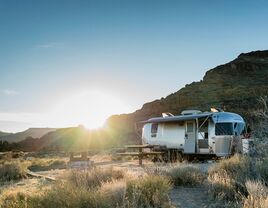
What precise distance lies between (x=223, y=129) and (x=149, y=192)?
1252cm

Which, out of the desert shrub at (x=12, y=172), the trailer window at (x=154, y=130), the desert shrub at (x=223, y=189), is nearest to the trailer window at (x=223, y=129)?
the trailer window at (x=154, y=130)

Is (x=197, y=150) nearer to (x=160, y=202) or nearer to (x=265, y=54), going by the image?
(x=160, y=202)

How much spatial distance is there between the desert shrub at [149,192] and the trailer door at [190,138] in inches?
480

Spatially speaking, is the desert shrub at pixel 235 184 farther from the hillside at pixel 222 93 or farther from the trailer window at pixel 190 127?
the hillside at pixel 222 93

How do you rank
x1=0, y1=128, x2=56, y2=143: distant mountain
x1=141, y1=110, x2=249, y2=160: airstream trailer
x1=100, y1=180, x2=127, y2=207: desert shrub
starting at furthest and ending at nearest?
x1=0, y1=128, x2=56, y2=143: distant mountain < x1=141, y1=110, x2=249, y2=160: airstream trailer < x1=100, y1=180, x2=127, y2=207: desert shrub

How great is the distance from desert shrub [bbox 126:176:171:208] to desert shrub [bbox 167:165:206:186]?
1.78m

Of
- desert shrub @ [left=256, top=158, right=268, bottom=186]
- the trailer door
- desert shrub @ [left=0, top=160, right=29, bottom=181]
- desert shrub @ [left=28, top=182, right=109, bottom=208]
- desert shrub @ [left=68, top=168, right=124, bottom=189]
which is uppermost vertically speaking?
the trailer door

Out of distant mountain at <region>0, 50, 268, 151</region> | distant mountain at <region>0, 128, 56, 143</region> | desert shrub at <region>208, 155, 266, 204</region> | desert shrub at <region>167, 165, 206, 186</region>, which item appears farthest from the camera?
distant mountain at <region>0, 128, 56, 143</region>

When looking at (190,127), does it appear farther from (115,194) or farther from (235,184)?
(115,194)

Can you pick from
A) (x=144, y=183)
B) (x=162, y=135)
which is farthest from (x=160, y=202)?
(x=162, y=135)

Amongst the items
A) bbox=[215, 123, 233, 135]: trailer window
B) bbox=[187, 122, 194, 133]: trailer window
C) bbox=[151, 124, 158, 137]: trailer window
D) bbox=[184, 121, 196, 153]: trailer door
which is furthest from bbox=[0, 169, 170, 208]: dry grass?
bbox=[151, 124, 158, 137]: trailer window

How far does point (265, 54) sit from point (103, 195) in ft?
260

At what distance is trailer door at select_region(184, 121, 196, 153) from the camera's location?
20.2m

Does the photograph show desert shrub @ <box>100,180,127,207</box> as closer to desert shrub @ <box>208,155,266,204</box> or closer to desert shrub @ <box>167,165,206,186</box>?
desert shrub @ <box>208,155,266,204</box>
